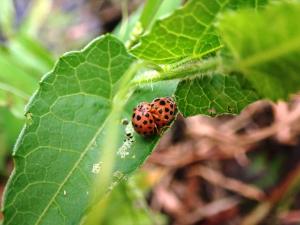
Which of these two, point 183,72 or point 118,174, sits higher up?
point 183,72

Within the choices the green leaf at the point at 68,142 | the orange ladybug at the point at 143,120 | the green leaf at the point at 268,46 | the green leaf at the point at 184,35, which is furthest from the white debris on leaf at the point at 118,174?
the green leaf at the point at 268,46

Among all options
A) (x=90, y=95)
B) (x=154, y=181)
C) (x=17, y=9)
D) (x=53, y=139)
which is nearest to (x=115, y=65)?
(x=90, y=95)

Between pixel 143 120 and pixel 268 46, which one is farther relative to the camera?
pixel 143 120

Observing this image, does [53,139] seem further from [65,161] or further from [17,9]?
[17,9]

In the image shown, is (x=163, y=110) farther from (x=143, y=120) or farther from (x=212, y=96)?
(x=212, y=96)

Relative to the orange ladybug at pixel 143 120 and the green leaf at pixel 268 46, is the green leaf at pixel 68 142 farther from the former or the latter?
the green leaf at pixel 268 46

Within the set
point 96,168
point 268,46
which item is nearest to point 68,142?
point 96,168

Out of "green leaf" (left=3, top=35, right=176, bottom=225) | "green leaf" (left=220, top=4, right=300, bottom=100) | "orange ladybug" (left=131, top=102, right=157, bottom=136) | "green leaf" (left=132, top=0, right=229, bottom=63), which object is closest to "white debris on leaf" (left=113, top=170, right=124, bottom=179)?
"green leaf" (left=3, top=35, right=176, bottom=225)
